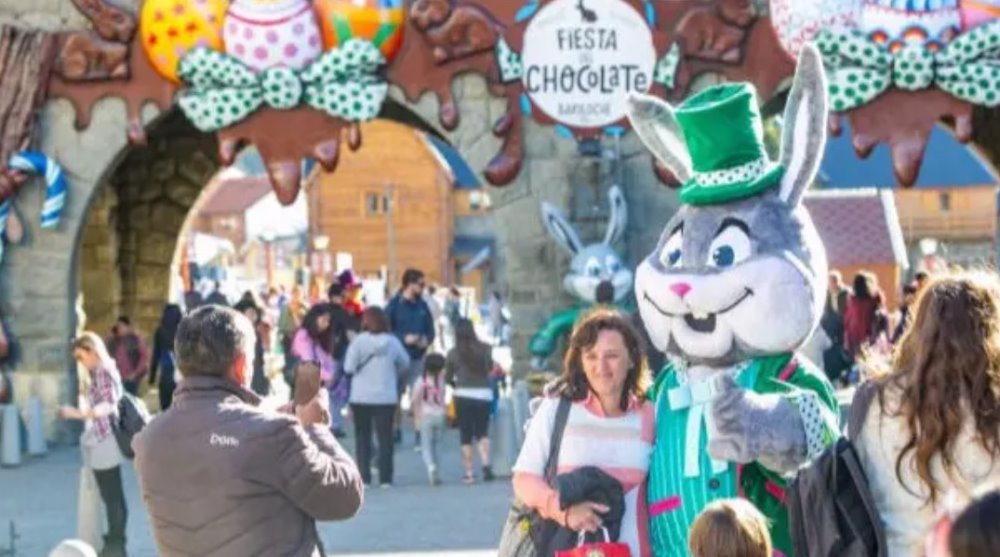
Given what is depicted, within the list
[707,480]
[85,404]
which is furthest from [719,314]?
[85,404]

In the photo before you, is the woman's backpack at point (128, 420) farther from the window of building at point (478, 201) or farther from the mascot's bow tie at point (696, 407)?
the window of building at point (478, 201)

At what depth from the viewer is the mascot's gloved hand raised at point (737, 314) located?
6.71 m

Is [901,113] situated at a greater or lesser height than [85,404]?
greater

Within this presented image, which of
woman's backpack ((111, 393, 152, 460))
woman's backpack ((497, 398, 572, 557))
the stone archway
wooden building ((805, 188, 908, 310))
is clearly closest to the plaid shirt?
woman's backpack ((111, 393, 152, 460))

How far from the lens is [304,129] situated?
62.7 feet

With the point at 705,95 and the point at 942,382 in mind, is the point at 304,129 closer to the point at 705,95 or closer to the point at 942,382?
the point at 705,95

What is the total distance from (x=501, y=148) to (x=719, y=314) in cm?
1199

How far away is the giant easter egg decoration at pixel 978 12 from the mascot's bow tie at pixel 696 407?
11595 mm

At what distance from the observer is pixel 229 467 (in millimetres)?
6133

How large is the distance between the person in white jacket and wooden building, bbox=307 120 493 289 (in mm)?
44634

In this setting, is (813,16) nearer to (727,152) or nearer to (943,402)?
(727,152)

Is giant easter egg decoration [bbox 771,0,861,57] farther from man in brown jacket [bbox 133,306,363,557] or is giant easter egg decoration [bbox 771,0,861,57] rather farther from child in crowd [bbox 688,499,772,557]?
child in crowd [bbox 688,499,772,557]

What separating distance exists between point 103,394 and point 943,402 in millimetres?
7537

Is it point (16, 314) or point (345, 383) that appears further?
point (16, 314)
